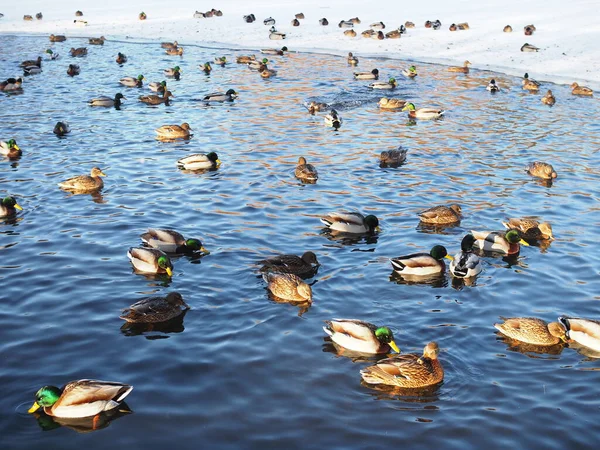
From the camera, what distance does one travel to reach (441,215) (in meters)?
16.2

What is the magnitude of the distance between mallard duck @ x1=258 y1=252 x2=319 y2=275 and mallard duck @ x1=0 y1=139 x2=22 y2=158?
34.3 feet

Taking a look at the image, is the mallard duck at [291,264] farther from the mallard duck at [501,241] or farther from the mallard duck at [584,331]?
the mallard duck at [584,331]

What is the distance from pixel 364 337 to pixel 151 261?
4467mm

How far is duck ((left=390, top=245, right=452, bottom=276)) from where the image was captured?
44.8 feet

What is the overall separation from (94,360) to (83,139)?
45.3 ft

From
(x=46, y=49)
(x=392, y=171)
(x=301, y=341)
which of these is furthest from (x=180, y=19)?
(x=301, y=341)

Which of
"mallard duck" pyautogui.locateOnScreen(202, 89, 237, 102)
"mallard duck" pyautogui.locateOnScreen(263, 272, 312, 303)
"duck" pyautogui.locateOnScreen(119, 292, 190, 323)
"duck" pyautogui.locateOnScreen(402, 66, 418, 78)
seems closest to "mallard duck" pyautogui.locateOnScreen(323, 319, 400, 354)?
"mallard duck" pyautogui.locateOnScreen(263, 272, 312, 303)

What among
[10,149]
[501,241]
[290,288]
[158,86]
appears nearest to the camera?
[290,288]

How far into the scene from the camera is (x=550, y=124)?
2494 cm

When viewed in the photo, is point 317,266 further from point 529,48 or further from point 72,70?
point 529,48

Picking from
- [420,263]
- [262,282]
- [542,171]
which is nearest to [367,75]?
[542,171]

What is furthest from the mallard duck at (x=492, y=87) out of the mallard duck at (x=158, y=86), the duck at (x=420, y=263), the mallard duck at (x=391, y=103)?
the duck at (x=420, y=263)

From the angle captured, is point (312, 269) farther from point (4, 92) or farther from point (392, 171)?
point (4, 92)

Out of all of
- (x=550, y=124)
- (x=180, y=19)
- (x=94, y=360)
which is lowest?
(x=94, y=360)
